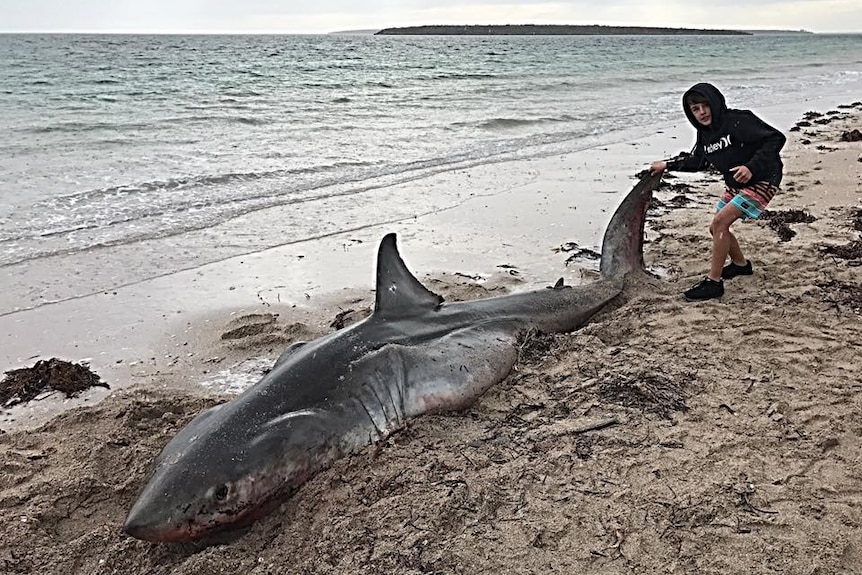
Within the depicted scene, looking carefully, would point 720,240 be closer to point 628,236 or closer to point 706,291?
point 706,291

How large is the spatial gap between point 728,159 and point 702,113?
16.6 inches

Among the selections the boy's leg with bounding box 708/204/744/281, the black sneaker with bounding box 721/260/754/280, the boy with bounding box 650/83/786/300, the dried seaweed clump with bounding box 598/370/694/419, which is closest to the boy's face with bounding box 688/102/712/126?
the boy with bounding box 650/83/786/300

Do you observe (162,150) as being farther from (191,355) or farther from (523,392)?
(523,392)

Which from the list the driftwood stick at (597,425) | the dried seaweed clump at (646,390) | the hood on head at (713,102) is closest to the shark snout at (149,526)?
the driftwood stick at (597,425)

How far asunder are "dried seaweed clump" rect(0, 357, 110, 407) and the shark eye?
202cm

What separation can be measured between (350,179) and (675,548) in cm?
952

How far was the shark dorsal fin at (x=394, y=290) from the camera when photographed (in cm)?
452

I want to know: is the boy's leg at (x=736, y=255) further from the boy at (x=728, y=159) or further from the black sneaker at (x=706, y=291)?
the black sneaker at (x=706, y=291)

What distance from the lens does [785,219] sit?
24.9ft

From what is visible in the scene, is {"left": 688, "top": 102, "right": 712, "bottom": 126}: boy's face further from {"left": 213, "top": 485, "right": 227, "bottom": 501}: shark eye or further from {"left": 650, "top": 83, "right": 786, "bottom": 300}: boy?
{"left": 213, "top": 485, "right": 227, "bottom": 501}: shark eye

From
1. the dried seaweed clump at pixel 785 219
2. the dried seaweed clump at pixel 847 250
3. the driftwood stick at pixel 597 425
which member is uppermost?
the dried seaweed clump at pixel 785 219

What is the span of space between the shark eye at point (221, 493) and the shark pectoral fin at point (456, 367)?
1153mm

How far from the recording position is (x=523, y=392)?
4.34 m

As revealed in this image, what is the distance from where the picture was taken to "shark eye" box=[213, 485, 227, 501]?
3.14 metres
